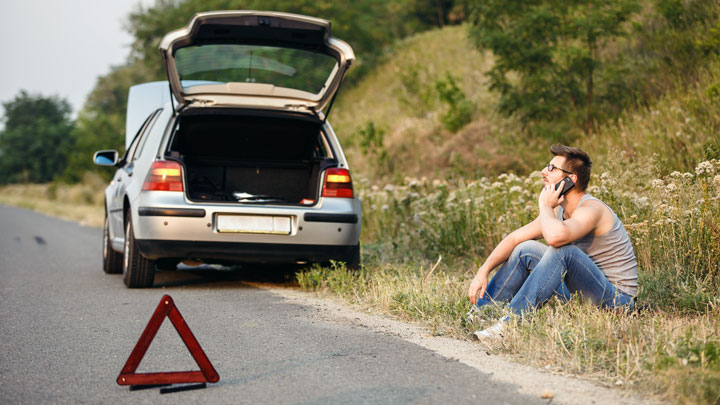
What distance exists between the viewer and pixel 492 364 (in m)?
4.36

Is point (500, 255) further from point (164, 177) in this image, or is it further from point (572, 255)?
point (164, 177)

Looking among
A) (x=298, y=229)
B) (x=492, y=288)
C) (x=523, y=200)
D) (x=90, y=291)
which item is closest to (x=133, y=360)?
(x=492, y=288)

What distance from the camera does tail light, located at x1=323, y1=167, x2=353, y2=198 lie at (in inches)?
288

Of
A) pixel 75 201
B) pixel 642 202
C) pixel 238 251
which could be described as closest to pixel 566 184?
pixel 642 202

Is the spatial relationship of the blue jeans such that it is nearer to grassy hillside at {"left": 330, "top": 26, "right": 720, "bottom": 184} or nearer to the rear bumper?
the rear bumper

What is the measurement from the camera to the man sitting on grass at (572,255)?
482cm

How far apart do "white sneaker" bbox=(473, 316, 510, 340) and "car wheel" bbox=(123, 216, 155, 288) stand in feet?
12.4

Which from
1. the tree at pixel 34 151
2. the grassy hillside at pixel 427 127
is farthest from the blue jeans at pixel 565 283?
the tree at pixel 34 151

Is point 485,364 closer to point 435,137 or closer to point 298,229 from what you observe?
point 298,229

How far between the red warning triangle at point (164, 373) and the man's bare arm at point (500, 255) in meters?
1.93

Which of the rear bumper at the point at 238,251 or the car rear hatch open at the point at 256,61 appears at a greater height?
the car rear hatch open at the point at 256,61

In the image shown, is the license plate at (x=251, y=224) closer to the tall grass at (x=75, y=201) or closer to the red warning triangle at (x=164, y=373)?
the red warning triangle at (x=164, y=373)

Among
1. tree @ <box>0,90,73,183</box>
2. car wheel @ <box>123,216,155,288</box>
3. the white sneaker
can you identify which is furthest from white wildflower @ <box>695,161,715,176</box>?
tree @ <box>0,90,73,183</box>

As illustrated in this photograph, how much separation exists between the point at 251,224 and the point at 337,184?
92 cm
